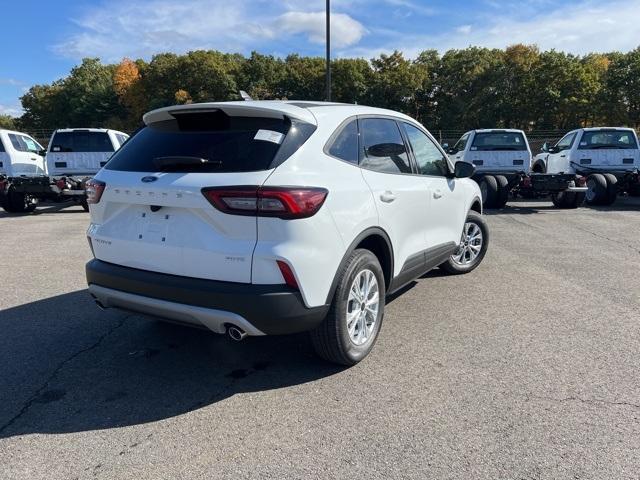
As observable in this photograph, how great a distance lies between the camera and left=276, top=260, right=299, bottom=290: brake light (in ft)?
9.53

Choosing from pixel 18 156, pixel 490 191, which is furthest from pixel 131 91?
pixel 490 191

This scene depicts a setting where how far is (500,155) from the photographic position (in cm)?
1363

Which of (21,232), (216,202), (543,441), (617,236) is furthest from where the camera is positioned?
(21,232)

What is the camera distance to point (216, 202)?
Answer: 292cm

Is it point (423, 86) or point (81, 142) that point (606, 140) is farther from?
point (423, 86)

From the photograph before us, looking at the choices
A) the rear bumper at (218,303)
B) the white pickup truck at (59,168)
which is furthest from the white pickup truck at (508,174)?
the rear bumper at (218,303)

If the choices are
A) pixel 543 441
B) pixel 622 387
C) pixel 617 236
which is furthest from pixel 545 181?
pixel 543 441

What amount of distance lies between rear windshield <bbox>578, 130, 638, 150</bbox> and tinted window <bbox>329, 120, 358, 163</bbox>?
39.6 feet

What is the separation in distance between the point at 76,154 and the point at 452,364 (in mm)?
12164

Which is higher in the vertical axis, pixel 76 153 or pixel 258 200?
pixel 76 153

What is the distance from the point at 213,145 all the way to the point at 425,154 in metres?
2.33

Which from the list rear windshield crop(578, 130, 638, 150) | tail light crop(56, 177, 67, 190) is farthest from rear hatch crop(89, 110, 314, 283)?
rear windshield crop(578, 130, 638, 150)

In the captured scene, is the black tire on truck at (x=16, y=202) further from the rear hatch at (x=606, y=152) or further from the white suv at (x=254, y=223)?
the rear hatch at (x=606, y=152)

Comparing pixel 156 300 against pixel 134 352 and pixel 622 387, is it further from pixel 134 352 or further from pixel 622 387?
pixel 622 387
